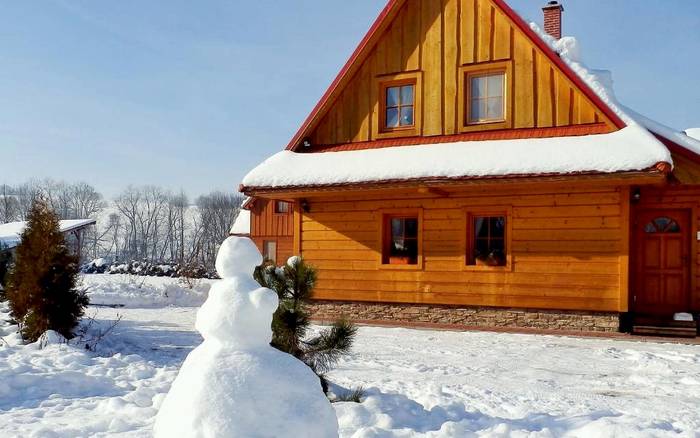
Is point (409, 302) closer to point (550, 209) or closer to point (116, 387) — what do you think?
point (550, 209)

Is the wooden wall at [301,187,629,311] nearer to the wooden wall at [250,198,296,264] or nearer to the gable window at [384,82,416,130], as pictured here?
the gable window at [384,82,416,130]

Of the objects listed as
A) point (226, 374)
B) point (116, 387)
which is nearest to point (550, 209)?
point (116, 387)

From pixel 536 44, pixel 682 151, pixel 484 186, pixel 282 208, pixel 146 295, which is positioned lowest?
pixel 146 295

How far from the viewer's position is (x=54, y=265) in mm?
8008

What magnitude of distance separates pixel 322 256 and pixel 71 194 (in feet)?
237

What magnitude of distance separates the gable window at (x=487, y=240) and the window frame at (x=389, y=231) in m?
0.94

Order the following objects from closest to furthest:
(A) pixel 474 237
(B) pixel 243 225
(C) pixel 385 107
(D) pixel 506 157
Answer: (D) pixel 506 157 → (A) pixel 474 237 → (C) pixel 385 107 → (B) pixel 243 225

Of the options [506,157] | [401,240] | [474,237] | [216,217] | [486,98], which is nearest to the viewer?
[506,157]

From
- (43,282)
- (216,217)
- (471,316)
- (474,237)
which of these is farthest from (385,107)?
(216,217)

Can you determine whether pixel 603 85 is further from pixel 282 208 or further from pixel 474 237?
pixel 282 208

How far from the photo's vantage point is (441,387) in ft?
19.5

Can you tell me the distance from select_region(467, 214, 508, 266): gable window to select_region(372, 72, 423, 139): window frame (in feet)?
7.31

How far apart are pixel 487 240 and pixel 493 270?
61 centimetres

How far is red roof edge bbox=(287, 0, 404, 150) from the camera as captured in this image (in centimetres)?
1184
